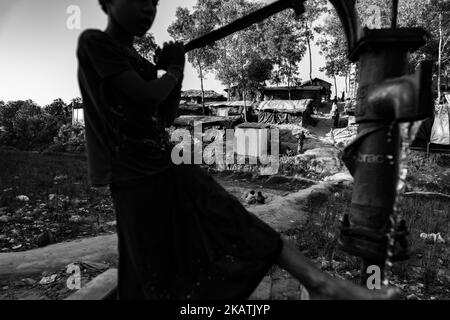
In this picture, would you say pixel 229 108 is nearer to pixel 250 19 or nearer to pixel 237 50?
pixel 237 50

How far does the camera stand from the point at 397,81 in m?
1.11

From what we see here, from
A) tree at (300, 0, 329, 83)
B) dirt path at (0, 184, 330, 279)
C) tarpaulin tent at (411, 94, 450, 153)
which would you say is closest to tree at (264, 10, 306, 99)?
tree at (300, 0, 329, 83)

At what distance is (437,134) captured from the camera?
13570mm

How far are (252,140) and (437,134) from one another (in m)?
8.36

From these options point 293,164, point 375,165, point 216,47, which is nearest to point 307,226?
point 375,165

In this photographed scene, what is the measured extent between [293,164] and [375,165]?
11.4 metres

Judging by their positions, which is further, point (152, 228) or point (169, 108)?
point (169, 108)

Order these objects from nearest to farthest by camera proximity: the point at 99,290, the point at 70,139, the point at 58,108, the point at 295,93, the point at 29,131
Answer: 1. the point at 99,290
2. the point at 70,139
3. the point at 29,131
4. the point at 295,93
5. the point at 58,108

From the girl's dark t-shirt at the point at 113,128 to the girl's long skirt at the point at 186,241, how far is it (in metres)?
0.07

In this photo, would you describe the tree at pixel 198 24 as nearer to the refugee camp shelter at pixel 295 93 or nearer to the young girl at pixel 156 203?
the refugee camp shelter at pixel 295 93

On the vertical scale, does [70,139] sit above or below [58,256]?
above

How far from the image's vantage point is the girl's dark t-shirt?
1.20 meters

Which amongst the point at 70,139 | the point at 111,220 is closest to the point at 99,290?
the point at 111,220
